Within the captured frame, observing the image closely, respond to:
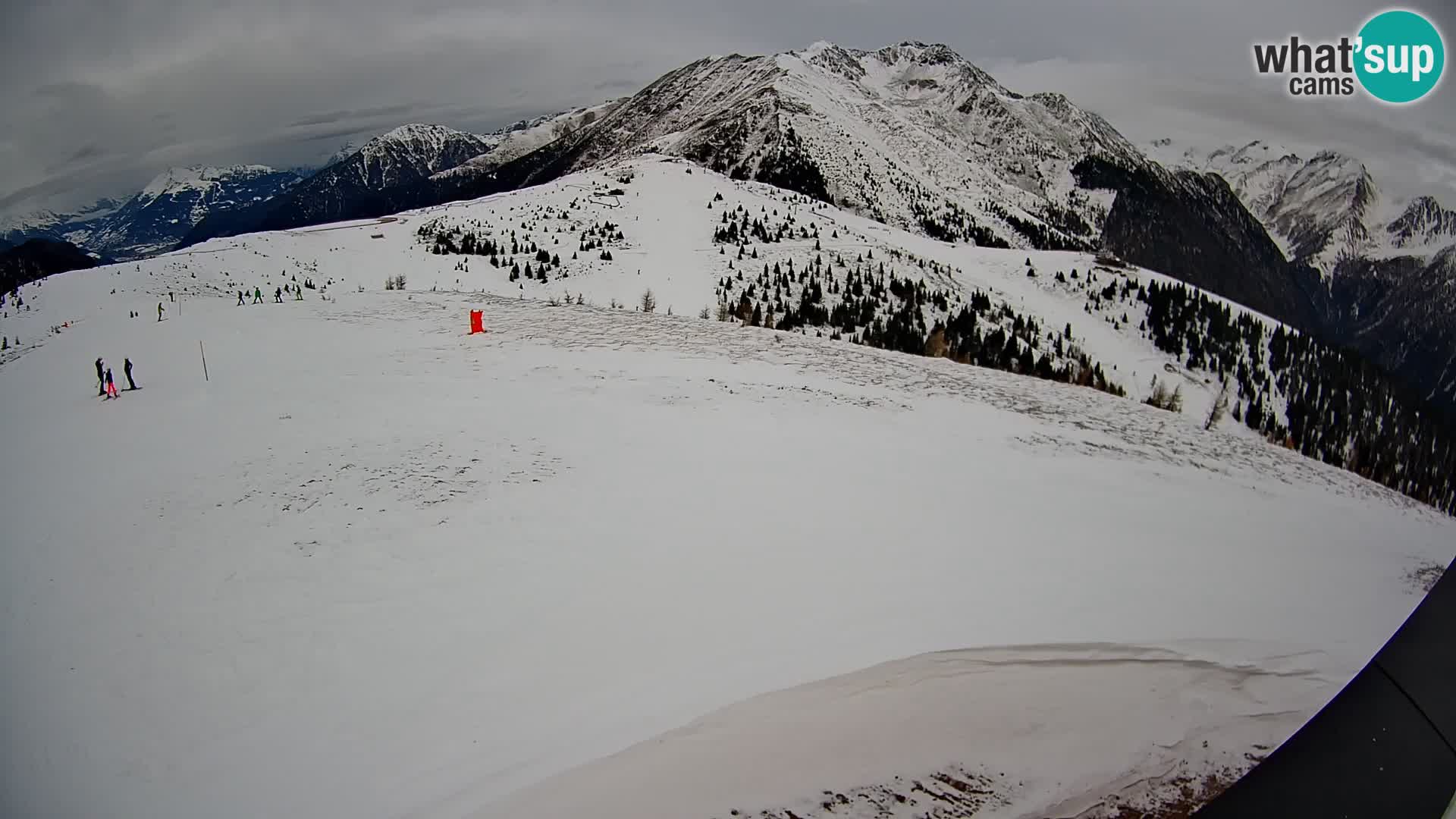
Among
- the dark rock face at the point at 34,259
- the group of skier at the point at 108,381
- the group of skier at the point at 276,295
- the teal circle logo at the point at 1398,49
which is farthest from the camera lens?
the group of skier at the point at 276,295

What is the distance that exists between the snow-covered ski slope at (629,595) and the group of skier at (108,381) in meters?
0.10

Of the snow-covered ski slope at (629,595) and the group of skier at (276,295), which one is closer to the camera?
the snow-covered ski slope at (629,595)

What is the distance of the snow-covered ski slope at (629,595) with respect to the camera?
141cm

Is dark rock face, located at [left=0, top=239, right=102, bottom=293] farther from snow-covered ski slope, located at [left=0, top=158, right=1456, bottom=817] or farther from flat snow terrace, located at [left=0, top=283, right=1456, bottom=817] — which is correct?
flat snow terrace, located at [left=0, top=283, right=1456, bottom=817]

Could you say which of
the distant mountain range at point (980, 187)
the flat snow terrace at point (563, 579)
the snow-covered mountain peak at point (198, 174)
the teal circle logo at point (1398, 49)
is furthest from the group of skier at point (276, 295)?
the teal circle logo at point (1398, 49)

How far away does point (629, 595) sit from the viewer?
257 cm

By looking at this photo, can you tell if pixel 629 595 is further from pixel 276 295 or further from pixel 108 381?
pixel 276 295

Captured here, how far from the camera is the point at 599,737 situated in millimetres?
1731

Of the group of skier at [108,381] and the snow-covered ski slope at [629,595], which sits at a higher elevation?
the group of skier at [108,381]

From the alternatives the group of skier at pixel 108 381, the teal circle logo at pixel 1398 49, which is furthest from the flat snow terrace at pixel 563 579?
Result: the teal circle logo at pixel 1398 49

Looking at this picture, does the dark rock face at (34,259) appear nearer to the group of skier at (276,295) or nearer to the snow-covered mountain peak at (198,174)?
the snow-covered mountain peak at (198,174)

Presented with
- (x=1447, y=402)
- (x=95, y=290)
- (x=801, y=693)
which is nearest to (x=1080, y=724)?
(x=801, y=693)

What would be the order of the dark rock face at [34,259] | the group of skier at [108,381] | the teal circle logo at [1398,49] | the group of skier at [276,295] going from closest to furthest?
1. the teal circle logo at [1398,49]
2. the dark rock face at [34,259]
3. the group of skier at [108,381]
4. the group of skier at [276,295]

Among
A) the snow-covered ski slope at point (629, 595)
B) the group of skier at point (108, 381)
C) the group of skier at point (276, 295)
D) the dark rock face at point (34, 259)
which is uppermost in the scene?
the group of skier at point (276, 295)
